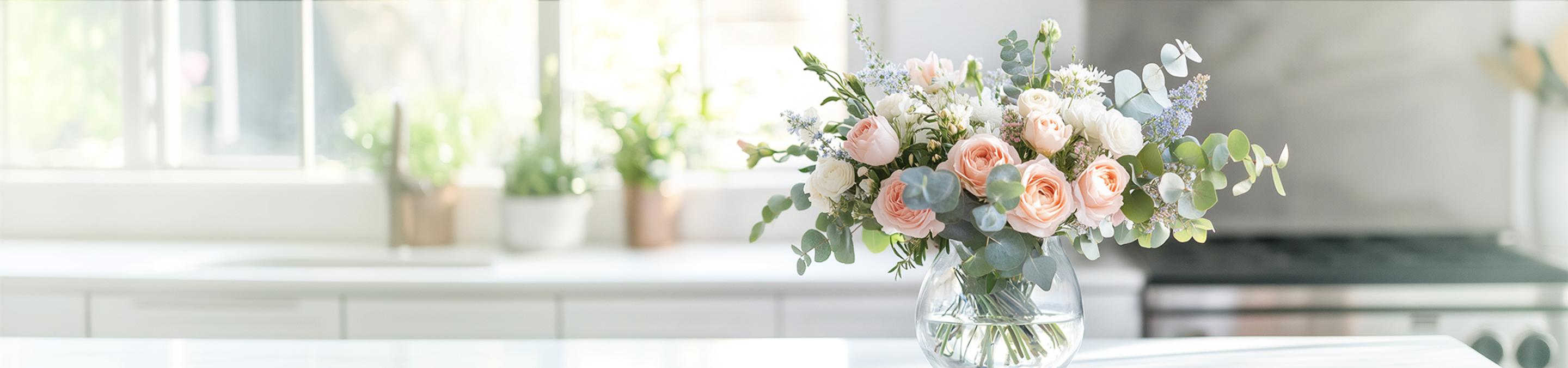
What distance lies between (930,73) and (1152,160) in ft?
0.75

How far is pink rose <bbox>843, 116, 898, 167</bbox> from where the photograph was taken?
38.4 inches

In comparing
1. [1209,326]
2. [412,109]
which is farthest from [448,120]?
[1209,326]

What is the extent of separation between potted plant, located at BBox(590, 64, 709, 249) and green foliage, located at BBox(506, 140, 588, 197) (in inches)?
4.5

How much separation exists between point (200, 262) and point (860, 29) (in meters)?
1.94

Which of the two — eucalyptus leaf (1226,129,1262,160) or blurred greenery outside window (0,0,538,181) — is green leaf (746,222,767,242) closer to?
eucalyptus leaf (1226,129,1262,160)

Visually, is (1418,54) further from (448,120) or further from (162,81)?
(162,81)

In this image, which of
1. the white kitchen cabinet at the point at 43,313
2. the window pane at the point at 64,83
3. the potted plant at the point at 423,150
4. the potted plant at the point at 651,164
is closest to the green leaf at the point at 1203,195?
the potted plant at the point at 651,164

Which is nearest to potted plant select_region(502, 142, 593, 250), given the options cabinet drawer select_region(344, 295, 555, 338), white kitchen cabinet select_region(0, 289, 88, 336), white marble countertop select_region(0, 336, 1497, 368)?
cabinet drawer select_region(344, 295, 555, 338)

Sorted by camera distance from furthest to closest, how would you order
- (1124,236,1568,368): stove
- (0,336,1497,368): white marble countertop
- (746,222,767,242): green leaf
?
1. (1124,236,1568,368): stove
2. (0,336,1497,368): white marble countertop
3. (746,222,767,242): green leaf

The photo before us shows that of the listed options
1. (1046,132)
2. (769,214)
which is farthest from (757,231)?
(1046,132)

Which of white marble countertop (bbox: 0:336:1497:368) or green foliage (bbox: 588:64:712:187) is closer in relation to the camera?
white marble countertop (bbox: 0:336:1497:368)

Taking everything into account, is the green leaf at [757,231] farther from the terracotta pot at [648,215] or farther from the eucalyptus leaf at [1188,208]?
the terracotta pot at [648,215]

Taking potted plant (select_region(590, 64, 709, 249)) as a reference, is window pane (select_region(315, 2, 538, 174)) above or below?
above

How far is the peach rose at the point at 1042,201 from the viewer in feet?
3.08
